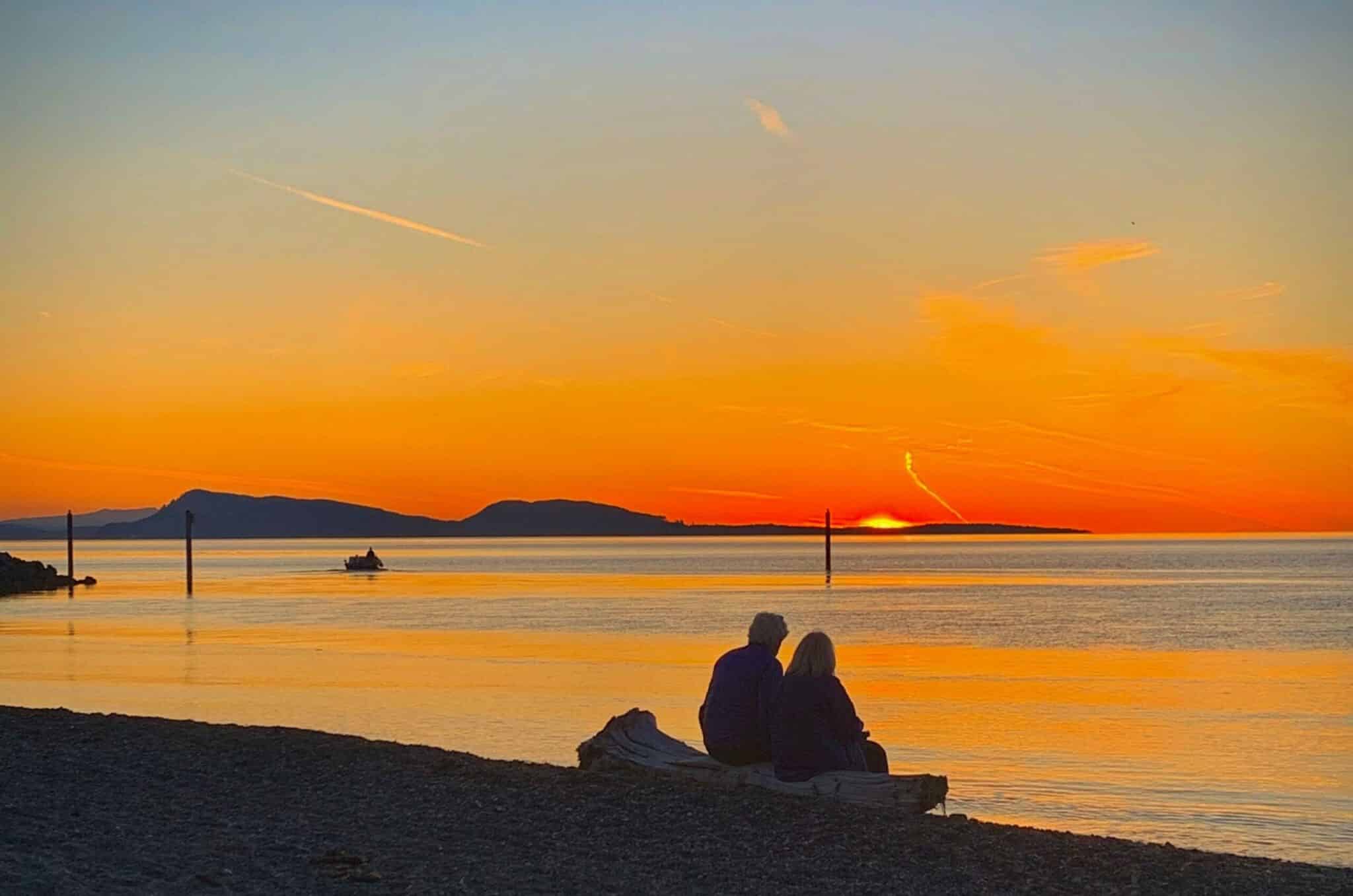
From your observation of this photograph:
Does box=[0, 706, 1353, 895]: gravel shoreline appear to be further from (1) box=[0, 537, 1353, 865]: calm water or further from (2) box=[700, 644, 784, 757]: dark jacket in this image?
(1) box=[0, 537, 1353, 865]: calm water

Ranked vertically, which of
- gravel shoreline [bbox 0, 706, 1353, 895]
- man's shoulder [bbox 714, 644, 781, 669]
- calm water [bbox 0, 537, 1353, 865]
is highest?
man's shoulder [bbox 714, 644, 781, 669]

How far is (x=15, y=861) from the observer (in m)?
8.21

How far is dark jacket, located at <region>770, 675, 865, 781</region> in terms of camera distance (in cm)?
1067

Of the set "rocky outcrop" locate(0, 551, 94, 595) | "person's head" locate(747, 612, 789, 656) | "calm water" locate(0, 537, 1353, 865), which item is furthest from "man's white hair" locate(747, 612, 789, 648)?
"rocky outcrop" locate(0, 551, 94, 595)

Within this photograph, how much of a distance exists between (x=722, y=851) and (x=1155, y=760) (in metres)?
10.3

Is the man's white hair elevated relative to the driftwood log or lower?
elevated

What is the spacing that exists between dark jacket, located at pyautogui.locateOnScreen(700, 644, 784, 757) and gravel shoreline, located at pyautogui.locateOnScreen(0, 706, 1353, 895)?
18.2 inches

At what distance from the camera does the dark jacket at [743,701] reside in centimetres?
1123

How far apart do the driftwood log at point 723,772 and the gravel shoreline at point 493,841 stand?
169mm

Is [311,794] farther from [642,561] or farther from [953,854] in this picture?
[642,561]

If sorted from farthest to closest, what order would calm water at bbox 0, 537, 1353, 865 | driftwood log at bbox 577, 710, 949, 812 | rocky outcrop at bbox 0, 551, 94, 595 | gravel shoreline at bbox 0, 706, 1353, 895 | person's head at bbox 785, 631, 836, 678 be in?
rocky outcrop at bbox 0, 551, 94, 595 → calm water at bbox 0, 537, 1353, 865 → person's head at bbox 785, 631, 836, 678 → driftwood log at bbox 577, 710, 949, 812 → gravel shoreline at bbox 0, 706, 1353, 895

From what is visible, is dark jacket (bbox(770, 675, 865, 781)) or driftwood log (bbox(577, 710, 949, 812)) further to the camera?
dark jacket (bbox(770, 675, 865, 781))

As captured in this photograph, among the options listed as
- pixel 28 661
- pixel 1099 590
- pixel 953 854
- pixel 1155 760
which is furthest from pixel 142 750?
pixel 1099 590

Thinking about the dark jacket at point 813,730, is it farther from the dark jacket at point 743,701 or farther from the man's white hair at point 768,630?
the man's white hair at point 768,630
